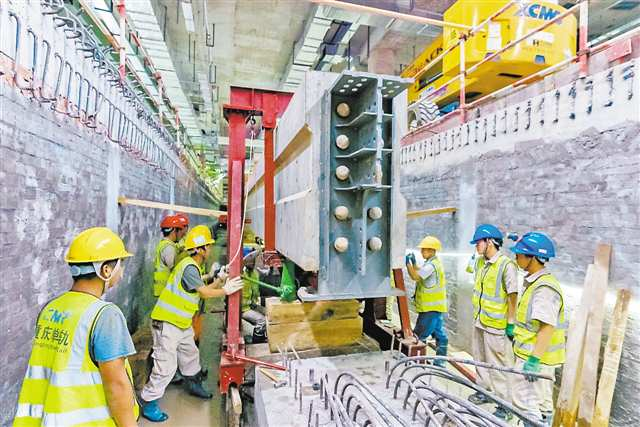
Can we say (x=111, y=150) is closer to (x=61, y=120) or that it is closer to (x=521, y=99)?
(x=61, y=120)

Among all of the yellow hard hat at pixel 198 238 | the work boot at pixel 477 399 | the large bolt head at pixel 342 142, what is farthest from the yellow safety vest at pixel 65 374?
the work boot at pixel 477 399

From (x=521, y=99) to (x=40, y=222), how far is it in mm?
5373

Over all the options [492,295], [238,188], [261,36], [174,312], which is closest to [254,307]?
[174,312]

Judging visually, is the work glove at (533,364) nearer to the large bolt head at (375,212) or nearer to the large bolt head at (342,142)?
the large bolt head at (375,212)

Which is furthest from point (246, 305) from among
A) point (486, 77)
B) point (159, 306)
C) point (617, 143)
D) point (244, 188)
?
point (486, 77)

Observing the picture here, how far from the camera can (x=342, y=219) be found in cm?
270

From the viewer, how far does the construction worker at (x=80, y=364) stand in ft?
5.79

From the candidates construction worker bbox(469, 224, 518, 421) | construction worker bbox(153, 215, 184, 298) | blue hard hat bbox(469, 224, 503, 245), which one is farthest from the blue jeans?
construction worker bbox(153, 215, 184, 298)

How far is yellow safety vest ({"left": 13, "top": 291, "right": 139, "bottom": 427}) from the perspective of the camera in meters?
1.76

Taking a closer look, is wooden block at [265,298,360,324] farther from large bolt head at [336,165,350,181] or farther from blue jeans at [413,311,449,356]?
blue jeans at [413,311,449,356]

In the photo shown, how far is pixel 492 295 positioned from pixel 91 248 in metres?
3.78

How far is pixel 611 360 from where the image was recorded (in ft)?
10.2

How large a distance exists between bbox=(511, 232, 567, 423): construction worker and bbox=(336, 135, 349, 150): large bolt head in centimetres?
199

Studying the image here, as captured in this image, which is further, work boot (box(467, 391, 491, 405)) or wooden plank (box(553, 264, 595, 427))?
work boot (box(467, 391, 491, 405))
